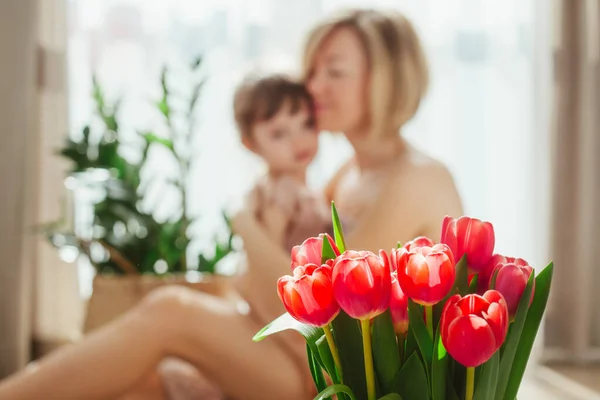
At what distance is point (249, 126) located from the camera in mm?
1762

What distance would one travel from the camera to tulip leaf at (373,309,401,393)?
2.01 ft

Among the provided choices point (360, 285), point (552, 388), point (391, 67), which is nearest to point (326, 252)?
point (360, 285)

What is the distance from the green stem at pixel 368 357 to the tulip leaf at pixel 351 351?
19mm

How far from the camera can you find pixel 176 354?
1.61 metres

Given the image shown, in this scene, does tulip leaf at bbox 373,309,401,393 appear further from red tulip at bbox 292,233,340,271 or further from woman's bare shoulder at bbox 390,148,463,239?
woman's bare shoulder at bbox 390,148,463,239

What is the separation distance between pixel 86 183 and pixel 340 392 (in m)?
1.74

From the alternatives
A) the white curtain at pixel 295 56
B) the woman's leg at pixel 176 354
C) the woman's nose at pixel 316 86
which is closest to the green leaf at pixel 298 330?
the woman's leg at pixel 176 354

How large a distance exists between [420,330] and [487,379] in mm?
67

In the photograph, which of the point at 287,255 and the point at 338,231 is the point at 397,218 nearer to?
the point at 287,255

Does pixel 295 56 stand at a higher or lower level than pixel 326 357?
higher

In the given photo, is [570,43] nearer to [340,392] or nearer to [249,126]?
[249,126]

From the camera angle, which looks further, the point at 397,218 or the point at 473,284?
the point at 397,218

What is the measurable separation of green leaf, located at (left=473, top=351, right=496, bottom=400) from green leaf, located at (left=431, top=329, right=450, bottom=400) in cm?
3

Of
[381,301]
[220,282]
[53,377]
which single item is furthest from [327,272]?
[220,282]
